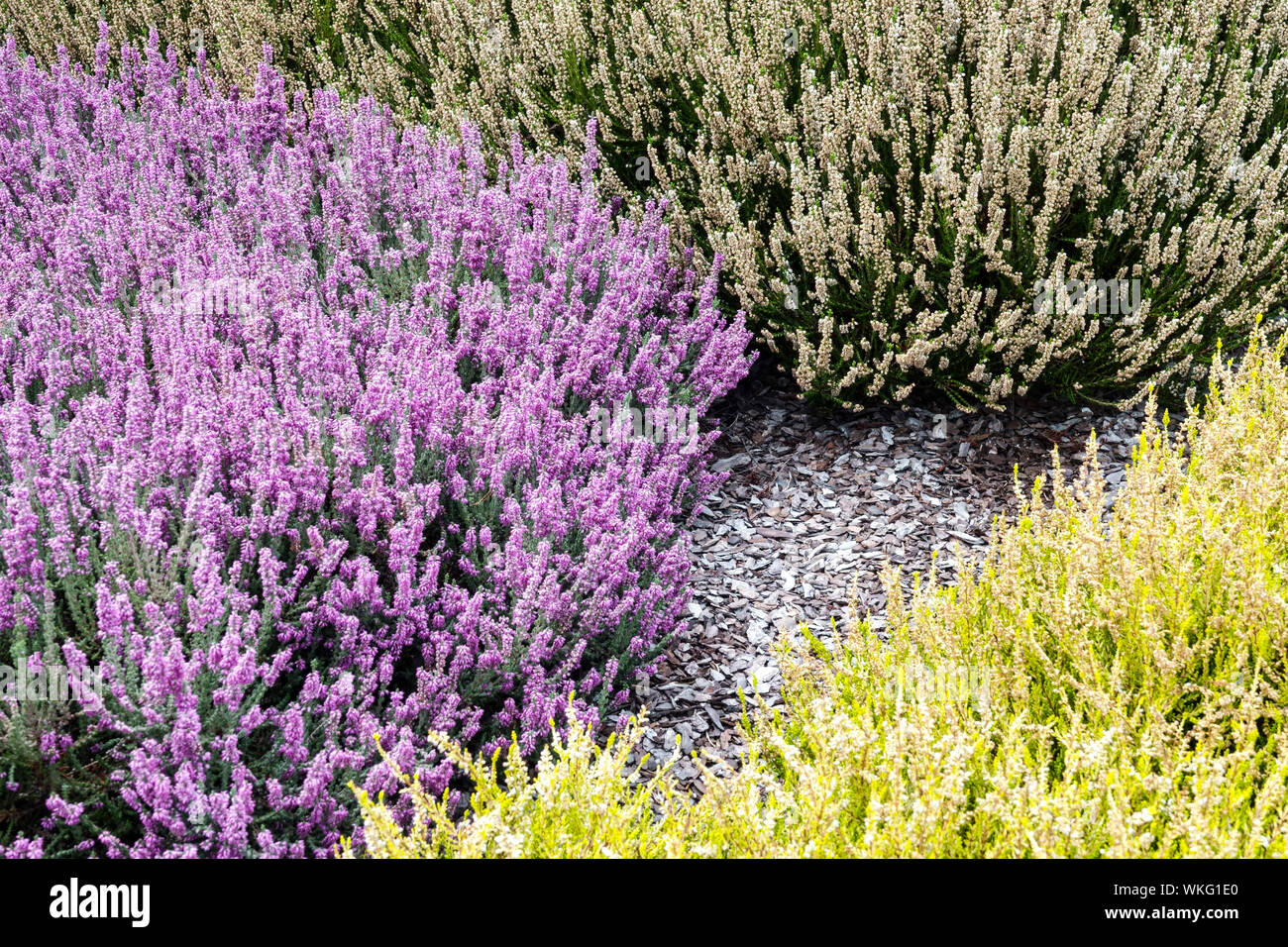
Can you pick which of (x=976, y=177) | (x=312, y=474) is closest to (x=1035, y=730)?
(x=312, y=474)

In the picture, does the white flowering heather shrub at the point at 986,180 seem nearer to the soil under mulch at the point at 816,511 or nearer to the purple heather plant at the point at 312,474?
the soil under mulch at the point at 816,511

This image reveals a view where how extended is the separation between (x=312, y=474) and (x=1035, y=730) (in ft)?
5.58

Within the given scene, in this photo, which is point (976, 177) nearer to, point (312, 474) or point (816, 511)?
point (816, 511)

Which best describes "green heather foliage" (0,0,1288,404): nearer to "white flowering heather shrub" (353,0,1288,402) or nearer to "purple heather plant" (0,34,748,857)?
"white flowering heather shrub" (353,0,1288,402)

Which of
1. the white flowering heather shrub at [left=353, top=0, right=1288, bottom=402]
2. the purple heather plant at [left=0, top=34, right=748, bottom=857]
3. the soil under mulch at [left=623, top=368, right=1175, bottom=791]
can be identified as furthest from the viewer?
the white flowering heather shrub at [left=353, top=0, right=1288, bottom=402]

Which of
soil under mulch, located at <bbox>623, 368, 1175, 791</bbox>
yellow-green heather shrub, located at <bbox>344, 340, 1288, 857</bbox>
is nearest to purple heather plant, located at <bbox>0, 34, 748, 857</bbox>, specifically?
soil under mulch, located at <bbox>623, 368, 1175, 791</bbox>

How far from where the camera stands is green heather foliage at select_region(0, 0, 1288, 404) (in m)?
3.59

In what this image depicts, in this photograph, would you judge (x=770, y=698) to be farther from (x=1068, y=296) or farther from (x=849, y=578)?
(x=1068, y=296)

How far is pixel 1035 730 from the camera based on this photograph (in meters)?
2.11

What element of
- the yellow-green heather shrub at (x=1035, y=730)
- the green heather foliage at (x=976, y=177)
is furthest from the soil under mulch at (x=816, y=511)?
the yellow-green heather shrub at (x=1035, y=730)

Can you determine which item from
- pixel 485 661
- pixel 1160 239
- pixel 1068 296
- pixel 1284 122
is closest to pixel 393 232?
pixel 485 661

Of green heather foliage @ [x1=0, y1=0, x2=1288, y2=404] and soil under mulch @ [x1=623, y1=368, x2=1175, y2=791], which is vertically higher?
green heather foliage @ [x1=0, y1=0, x2=1288, y2=404]

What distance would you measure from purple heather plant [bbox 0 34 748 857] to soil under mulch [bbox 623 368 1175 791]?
216 mm

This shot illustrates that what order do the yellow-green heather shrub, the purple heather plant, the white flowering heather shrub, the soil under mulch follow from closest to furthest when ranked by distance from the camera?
1. the yellow-green heather shrub
2. the purple heather plant
3. the soil under mulch
4. the white flowering heather shrub
